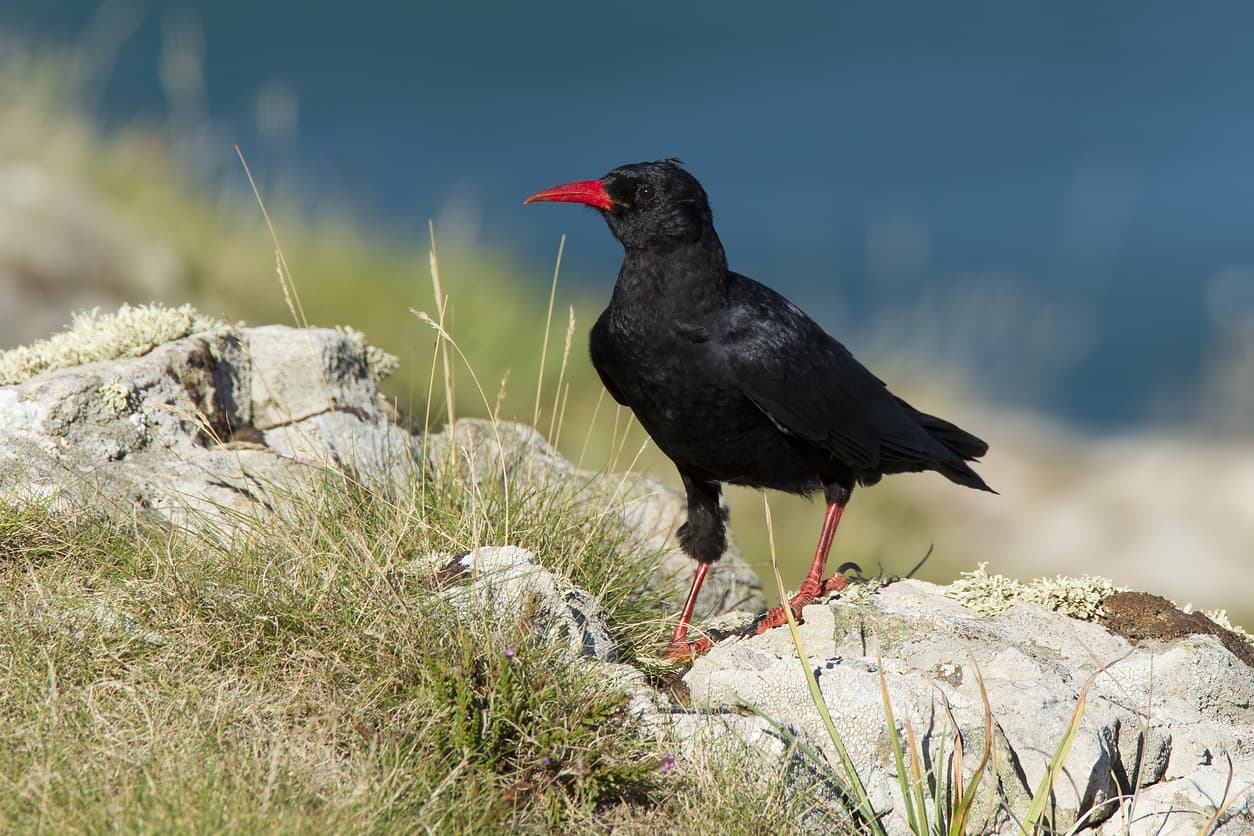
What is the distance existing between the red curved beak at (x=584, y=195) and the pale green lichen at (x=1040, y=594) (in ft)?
6.65

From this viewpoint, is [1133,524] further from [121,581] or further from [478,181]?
[121,581]

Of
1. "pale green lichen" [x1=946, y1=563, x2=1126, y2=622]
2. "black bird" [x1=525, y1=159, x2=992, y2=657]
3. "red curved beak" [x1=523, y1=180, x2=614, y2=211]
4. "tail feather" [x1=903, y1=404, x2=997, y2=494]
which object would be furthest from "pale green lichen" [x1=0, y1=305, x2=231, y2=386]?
"pale green lichen" [x1=946, y1=563, x2=1126, y2=622]

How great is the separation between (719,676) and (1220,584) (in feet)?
34.8

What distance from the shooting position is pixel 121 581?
3768 mm

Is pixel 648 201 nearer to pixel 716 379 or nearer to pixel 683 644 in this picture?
pixel 716 379

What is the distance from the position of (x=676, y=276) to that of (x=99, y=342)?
2.42 meters

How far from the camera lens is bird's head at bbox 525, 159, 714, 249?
4.78m

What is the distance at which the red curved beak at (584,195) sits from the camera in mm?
4820

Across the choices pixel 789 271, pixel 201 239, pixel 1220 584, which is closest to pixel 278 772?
pixel 201 239

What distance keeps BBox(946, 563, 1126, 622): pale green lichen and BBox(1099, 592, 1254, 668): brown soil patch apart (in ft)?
0.18

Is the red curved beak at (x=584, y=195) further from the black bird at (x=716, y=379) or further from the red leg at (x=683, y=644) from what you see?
the red leg at (x=683, y=644)

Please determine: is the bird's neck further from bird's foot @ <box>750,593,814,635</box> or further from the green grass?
the green grass

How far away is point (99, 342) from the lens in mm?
5098

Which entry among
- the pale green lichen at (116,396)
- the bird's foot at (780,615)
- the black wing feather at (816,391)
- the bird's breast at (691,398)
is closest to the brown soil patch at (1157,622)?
the black wing feather at (816,391)
